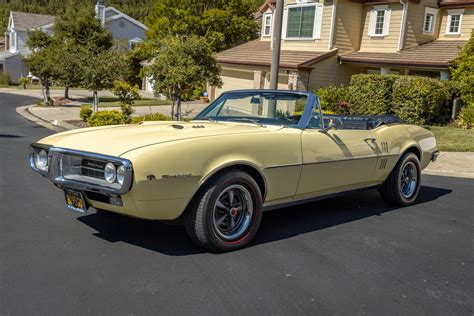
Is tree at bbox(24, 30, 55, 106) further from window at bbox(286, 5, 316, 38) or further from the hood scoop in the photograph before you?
the hood scoop

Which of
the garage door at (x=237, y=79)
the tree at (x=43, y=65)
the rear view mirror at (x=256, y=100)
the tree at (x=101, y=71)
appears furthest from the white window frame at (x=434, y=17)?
the rear view mirror at (x=256, y=100)

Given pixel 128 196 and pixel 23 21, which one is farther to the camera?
pixel 23 21

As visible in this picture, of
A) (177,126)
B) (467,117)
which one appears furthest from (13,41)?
(177,126)

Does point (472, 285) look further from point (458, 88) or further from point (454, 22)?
point (454, 22)

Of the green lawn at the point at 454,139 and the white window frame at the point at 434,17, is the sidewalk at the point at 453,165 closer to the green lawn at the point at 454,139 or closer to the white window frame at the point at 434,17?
the green lawn at the point at 454,139

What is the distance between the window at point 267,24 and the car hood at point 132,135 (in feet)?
80.1

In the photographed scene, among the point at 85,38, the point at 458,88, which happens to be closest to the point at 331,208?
the point at 458,88

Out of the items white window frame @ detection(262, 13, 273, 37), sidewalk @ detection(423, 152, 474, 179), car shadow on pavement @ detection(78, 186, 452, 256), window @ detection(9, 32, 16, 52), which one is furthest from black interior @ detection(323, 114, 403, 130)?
window @ detection(9, 32, 16, 52)

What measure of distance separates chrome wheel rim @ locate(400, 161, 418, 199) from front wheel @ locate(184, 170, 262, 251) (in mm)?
2802

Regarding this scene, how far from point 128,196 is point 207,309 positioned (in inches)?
44.2

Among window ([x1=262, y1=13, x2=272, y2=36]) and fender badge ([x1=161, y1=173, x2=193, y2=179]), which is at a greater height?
window ([x1=262, y1=13, x2=272, y2=36])

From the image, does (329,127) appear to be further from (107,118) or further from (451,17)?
(451,17)

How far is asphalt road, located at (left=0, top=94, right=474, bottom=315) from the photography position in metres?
3.55

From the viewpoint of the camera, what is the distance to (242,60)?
26797 mm
